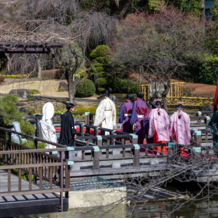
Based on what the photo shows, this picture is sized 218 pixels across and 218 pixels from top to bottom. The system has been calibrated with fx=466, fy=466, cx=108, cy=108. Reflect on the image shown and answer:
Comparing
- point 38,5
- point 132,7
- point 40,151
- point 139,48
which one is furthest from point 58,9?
point 40,151

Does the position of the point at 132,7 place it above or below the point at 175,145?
above

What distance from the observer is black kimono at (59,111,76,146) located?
37.0 feet

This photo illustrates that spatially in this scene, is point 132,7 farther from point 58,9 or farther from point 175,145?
point 175,145

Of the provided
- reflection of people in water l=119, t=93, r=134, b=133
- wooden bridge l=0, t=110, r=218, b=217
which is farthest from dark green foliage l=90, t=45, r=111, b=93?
wooden bridge l=0, t=110, r=218, b=217

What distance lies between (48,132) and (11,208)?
4654mm

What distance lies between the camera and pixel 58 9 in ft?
75.7

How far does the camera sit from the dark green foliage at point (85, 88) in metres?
28.5

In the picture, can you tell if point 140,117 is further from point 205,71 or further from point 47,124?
point 205,71

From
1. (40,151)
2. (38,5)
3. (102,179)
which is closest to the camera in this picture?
(40,151)

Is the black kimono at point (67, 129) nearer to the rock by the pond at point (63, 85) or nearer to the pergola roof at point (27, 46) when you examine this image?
the pergola roof at point (27, 46)

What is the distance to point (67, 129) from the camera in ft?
37.1

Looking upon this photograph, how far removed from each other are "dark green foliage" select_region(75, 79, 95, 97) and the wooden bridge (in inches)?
598

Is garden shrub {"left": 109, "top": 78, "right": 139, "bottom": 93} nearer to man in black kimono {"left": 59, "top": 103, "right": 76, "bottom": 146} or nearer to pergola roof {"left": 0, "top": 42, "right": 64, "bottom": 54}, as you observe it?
man in black kimono {"left": 59, "top": 103, "right": 76, "bottom": 146}

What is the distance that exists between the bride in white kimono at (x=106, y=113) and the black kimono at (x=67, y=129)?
116 inches
